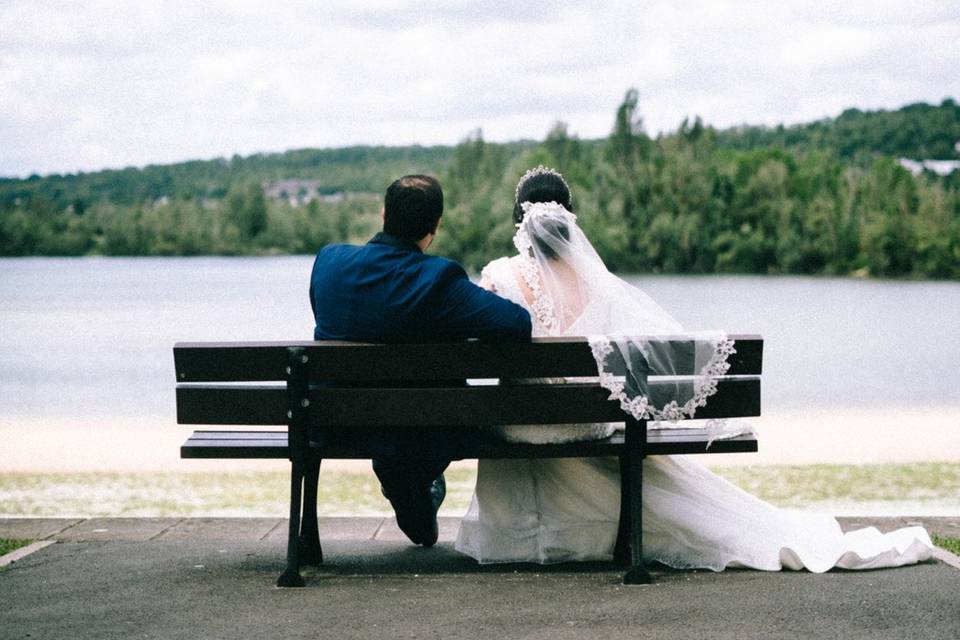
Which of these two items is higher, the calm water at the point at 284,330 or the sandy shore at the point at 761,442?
the sandy shore at the point at 761,442

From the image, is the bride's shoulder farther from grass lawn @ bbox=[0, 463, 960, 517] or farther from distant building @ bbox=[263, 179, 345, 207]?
distant building @ bbox=[263, 179, 345, 207]

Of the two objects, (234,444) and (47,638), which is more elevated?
(234,444)

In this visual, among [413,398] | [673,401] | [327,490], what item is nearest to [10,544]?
[413,398]

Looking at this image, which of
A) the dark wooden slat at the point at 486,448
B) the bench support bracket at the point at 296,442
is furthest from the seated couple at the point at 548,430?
the bench support bracket at the point at 296,442

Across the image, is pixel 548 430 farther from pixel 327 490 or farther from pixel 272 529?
pixel 327 490

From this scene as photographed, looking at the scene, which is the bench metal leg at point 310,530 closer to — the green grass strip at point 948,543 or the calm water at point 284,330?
the green grass strip at point 948,543

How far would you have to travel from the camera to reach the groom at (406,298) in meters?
4.50

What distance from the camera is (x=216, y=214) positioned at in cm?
11662

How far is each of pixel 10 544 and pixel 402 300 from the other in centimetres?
223

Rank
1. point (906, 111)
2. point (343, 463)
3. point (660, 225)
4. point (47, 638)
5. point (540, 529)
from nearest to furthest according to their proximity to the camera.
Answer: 1. point (47, 638)
2. point (540, 529)
3. point (343, 463)
4. point (660, 225)
5. point (906, 111)

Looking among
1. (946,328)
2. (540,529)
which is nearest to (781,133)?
(946,328)

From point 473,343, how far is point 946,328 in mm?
47201

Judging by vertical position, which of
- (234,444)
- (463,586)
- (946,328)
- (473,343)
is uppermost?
(473,343)

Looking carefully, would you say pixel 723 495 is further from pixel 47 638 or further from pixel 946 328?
pixel 946 328
